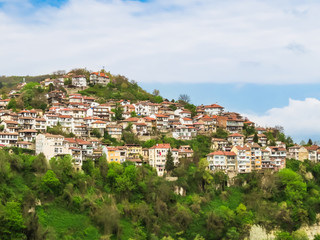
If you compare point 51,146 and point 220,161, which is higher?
point 51,146

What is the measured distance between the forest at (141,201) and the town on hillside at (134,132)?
9.33ft

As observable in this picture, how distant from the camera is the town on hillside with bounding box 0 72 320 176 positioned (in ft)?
214

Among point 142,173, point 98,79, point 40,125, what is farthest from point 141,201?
point 98,79

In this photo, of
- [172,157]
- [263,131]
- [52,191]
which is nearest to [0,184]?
[52,191]

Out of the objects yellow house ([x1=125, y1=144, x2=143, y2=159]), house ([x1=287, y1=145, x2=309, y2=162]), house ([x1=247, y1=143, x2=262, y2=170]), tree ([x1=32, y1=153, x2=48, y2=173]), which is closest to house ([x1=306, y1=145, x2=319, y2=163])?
house ([x1=287, y1=145, x2=309, y2=162])

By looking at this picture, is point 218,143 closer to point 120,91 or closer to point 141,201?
point 141,201

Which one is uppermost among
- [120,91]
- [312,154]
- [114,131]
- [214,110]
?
[120,91]

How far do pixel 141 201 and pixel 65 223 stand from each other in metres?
11.5

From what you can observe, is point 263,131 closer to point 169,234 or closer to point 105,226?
point 169,234

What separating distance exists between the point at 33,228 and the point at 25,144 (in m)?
19.9

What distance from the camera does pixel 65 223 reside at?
5062cm

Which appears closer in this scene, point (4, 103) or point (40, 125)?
point (40, 125)

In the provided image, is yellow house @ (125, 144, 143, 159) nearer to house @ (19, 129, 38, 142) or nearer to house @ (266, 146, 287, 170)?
house @ (19, 129, 38, 142)

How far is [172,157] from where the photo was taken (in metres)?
Answer: 66.8
